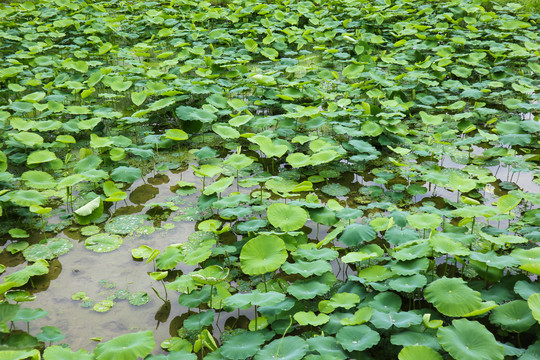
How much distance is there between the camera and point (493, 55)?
5.55 meters

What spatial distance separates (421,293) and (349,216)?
24.8 inches

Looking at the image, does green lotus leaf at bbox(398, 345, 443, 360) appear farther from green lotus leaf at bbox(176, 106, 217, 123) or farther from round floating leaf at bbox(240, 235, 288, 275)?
green lotus leaf at bbox(176, 106, 217, 123)

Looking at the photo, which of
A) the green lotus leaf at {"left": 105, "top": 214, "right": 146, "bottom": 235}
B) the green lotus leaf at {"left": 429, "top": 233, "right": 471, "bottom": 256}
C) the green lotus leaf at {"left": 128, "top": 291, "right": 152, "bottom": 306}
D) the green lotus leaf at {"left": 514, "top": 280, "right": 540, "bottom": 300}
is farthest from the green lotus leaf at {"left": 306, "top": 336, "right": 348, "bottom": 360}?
the green lotus leaf at {"left": 105, "top": 214, "right": 146, "bottom": 235}

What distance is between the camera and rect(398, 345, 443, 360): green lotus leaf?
1.98 m

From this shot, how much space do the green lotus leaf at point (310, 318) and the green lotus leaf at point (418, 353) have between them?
41 cm

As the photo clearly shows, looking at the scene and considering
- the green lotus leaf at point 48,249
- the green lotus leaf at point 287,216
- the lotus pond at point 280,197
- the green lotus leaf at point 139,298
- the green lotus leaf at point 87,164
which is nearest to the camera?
the lotus pond at point 280,197

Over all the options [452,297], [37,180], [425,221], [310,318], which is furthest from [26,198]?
[452,297]

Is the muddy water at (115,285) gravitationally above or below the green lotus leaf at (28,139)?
below

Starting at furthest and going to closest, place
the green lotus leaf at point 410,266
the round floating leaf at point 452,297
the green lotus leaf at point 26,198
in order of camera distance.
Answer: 1. the green lotus leaf at point 26,198
2. the green lotus leaf at point 410,266
3. the round floating leaf at point 452,297

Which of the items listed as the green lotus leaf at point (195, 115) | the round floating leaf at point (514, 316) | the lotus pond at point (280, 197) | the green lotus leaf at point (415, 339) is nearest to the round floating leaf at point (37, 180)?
the lotus pond at point (280, 197)

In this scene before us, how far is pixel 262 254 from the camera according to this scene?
2629 millimetres

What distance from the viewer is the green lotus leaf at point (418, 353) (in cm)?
198

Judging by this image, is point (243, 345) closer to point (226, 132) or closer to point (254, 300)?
point (254, 300)

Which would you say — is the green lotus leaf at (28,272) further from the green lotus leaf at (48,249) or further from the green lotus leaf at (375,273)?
the green lotus leaf at (375,273)
